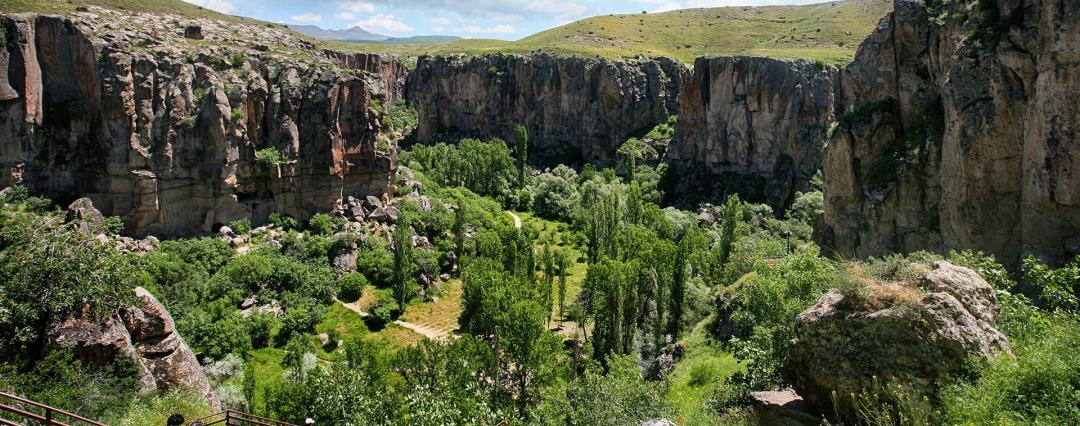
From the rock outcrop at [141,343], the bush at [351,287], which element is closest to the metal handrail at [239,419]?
the rock outcrop at [141,343]

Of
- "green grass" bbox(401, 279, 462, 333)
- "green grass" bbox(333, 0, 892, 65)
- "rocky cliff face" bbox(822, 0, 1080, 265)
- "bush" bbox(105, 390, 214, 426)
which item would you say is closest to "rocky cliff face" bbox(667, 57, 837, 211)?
"green grass" bbox(333, 0, 892, 65)

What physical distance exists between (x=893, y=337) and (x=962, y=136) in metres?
16.4

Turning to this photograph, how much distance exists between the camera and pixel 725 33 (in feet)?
426

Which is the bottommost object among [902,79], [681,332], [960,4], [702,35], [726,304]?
[681,332]

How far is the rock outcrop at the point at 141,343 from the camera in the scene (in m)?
19.1

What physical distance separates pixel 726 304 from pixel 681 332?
6.93 metres

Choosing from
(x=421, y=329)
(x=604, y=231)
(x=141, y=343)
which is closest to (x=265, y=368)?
(x=421, y=329)

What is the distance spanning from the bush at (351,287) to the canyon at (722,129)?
1141 cm

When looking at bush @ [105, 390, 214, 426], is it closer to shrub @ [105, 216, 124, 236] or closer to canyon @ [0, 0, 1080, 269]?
canyon @ [0, 0, 1080, 269]

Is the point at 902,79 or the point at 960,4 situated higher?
the point at 960,4

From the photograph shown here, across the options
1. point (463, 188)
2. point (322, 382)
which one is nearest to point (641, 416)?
point (322, 382)

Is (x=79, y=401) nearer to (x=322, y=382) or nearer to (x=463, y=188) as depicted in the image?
(x=322, y=382)

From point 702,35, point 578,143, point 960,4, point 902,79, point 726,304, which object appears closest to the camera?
point 960,4

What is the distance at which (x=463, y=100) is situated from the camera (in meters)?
113
